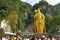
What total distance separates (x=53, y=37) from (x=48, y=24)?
11.9m

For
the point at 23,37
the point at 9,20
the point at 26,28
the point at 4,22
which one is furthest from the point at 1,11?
the point at 23,37

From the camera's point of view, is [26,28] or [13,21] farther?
[26,28]

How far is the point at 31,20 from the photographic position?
36.1m

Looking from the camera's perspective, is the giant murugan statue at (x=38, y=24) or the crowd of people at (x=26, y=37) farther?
the giant murugan statue at (x=38, y=24)

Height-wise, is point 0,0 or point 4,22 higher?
point 0,0

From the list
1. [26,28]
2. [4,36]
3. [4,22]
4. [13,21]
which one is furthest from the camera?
[26,28]

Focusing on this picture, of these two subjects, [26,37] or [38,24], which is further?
[38,24]

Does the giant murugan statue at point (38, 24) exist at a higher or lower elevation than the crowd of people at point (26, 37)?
higher

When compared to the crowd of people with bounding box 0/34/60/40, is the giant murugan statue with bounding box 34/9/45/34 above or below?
above

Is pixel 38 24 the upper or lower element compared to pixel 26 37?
upper

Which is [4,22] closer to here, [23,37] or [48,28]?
[48,28]

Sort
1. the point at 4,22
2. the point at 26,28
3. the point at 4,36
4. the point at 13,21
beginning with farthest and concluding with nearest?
the point at 26,28 → the point at 4,22 → the point at 13,21 → the point at 4,36

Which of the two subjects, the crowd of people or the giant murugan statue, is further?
the giant murugan statue

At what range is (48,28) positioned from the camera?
31266mm
